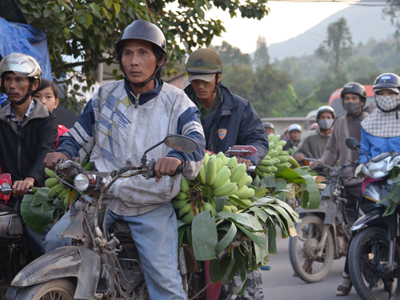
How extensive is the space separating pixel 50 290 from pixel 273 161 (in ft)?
8.79

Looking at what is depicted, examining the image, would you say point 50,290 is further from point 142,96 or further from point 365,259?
point 365,259

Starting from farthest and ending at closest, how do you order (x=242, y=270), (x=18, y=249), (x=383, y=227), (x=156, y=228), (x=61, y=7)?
(x=61, y=7), (x=383, y=227), (x=18, y=249), (x=242, y=270), (x=156, y=228)

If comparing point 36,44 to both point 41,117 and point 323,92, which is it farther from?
point 323,92

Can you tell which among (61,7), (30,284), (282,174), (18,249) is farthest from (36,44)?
(30,284)

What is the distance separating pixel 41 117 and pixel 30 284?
2298mm

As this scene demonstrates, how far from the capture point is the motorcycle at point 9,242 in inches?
170

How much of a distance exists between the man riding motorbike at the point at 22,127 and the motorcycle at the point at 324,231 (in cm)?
387

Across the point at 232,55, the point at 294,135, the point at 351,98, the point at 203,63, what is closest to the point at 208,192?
the point at 203,63

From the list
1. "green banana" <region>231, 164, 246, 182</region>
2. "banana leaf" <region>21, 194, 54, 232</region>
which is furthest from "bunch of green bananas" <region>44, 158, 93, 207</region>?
"green banana" <region>231, 164, 246, 182</region>

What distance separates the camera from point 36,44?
7.56 metres

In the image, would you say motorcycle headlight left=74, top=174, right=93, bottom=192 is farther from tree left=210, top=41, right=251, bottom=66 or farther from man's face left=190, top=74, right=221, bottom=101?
tree left=210, top=41, right=251, bottom=66

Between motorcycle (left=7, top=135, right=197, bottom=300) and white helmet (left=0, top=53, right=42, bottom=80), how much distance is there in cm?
196

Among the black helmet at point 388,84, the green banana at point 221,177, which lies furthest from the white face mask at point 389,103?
the green banana at point 221,177

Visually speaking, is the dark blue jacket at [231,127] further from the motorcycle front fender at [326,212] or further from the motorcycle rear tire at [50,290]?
the motorcycle front fender at [326,212]
